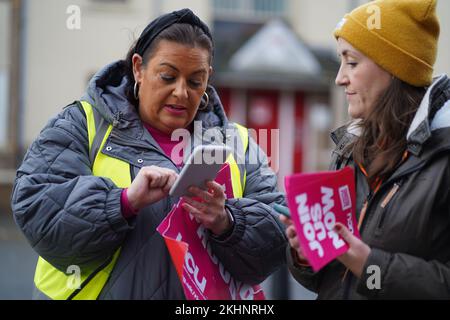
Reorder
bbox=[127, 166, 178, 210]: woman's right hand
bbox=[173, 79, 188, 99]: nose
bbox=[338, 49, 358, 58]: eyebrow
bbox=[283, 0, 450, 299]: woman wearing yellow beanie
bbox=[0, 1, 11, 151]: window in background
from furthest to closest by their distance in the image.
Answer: bbox=[0, 1, 11, 151]: window in background, bbox=[173, 79, 188, 99]: nose, bbox=[338, 49, 358, 58]: eyebrow, bbox=[127, 166, 178, 210]: woman's right hand, bbox=[283, 0, 450, 299]: woman wearing yellow beanie

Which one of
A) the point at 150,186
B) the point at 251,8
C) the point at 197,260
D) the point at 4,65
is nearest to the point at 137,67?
the point at 150,186

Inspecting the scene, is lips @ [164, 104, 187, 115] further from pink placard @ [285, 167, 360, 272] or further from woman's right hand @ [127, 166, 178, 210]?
pink placard @ [285, 167, 360, 272]

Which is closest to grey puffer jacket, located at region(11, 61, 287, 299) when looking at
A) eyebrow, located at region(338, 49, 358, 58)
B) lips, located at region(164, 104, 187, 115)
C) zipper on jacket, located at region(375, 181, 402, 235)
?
lips, located at region(164, 104, 187, 115)

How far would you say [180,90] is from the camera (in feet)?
7.45

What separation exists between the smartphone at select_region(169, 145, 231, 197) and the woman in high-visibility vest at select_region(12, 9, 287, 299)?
0.05 metres

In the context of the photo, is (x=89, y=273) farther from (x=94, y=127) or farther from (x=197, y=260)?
(x=94, y=127)

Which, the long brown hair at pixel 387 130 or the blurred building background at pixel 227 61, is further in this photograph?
the blurred building background at pixel 227 61

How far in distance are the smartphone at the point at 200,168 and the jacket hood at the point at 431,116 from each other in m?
0.54

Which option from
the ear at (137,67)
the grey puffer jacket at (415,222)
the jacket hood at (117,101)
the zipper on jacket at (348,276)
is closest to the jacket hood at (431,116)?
the grey puffer jacket at (415,222)

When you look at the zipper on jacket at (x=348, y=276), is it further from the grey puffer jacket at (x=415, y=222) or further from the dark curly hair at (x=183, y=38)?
the dark curly hair at (x=183, y=38)

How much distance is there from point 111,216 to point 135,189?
11cm

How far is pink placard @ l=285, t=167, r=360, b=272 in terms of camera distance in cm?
183

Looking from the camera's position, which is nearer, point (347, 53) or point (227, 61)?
point (347, 53)

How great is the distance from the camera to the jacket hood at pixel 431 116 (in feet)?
6.55
